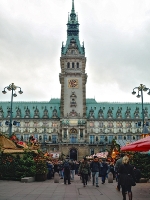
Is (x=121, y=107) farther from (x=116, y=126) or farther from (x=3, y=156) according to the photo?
(x=3, y=156)

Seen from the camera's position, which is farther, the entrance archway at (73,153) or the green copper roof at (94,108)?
the green copper roof at (94,108)

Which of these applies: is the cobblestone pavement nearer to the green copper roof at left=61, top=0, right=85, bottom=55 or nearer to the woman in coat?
the woman in coat

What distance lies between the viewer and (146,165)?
2414 centimetres

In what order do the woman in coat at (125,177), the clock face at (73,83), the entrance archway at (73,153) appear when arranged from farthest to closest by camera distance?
the clock face at (73,83)
the entrance archway at (73,153)
the woman in coat at (125,177)

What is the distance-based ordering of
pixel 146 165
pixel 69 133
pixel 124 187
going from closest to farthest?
pixel 124 187 < pixel 146 165 < pixel 69 133

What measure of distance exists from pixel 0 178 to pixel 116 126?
73.6 meters

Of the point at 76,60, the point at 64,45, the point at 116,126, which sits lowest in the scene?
the point at 116,126

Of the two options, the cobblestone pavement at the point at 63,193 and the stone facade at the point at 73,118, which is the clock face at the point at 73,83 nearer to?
A: the stone facade at the point at 73,118

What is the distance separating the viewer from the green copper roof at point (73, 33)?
94.2m

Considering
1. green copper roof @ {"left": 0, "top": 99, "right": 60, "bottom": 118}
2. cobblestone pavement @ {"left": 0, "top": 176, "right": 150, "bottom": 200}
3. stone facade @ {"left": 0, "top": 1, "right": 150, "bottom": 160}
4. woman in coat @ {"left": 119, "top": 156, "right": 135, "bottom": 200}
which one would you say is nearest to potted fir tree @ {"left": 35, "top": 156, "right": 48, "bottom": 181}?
cobblestone pavement @ {"left": 0, "top": 176, "right": 150, "bottom": 200}

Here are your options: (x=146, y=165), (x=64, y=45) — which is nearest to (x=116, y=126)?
(x=64, y=45)

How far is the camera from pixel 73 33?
99.1 m

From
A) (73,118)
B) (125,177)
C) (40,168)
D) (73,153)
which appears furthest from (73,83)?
(125,177)

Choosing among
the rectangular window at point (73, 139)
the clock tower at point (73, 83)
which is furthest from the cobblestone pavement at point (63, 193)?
the clock tower at point (73, 83)
